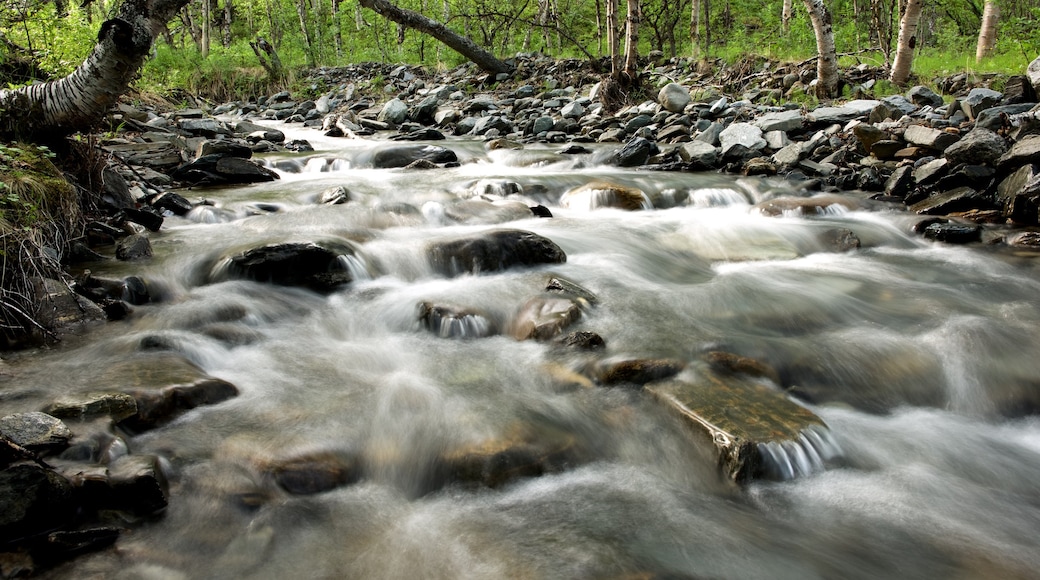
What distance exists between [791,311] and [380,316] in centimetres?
338

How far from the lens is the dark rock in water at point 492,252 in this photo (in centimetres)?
602

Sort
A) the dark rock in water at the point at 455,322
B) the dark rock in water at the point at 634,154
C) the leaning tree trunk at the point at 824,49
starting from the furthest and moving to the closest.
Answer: the leaning tree trunk at the point at 824,49 < the dark rock in water at the point at 634,154 < the dark rock in water at the point at 455,322

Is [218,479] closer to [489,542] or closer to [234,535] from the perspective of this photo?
[234,535]

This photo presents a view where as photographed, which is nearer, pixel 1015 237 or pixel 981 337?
pixel 981 337

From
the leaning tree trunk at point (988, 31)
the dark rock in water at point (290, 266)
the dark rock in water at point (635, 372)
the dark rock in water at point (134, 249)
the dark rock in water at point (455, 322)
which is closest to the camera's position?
the dark rock in water at point (635, 372)

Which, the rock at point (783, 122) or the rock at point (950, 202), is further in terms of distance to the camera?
the rock at point (783, 122)

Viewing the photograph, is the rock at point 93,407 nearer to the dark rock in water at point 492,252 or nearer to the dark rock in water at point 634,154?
the dark rock in water at point 492,252

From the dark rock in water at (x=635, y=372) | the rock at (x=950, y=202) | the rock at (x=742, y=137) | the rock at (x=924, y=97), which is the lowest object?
the dark rock in water at (x=635, y=372)

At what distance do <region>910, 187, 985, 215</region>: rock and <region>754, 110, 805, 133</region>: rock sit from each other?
131 inches

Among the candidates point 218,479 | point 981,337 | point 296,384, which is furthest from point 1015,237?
point 218,479

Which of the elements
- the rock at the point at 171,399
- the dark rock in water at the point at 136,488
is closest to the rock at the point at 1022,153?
the rock at the point at 171,399

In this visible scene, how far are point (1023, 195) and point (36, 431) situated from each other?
877 cm

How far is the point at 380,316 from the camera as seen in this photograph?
5.27m

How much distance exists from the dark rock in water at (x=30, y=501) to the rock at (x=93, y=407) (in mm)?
559
